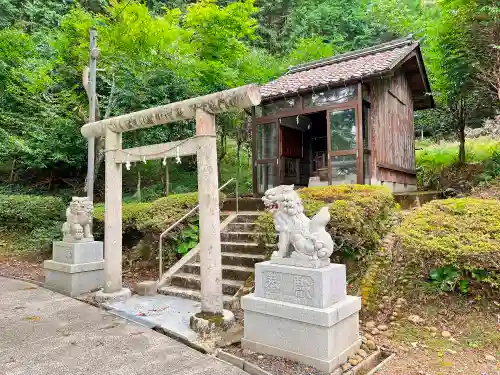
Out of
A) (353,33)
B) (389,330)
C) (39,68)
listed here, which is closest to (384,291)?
(389,330)

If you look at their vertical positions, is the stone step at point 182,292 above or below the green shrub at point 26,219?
below

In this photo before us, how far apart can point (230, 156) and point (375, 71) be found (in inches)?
433

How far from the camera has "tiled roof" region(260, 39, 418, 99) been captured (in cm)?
916

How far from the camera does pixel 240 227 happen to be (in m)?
7.95

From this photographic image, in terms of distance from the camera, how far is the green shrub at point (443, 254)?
437 cm

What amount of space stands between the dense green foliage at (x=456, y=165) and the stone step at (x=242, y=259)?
719 cm

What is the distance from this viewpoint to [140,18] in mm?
13281

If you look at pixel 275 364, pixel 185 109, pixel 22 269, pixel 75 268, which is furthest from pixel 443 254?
pixel 22 269

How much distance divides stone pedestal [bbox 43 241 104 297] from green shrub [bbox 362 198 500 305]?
202 inches

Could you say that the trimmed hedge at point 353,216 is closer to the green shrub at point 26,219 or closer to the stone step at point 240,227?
the stone step at point 240,227

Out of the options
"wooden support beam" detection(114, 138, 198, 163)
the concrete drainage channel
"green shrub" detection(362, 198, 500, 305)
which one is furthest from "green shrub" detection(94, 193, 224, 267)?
"green shrub" detection(362, 198, 500, 305)

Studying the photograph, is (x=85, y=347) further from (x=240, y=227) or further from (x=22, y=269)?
(x=22, y=269)

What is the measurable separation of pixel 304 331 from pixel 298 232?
41.5 inches

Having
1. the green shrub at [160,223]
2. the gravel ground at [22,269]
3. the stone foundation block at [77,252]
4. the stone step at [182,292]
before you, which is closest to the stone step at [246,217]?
the green shrub at [160,223]
